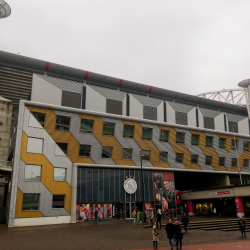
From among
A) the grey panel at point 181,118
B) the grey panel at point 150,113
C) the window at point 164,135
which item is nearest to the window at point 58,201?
the window at point 164,135

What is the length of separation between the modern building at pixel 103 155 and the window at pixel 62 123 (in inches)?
5.6

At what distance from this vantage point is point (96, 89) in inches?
1821

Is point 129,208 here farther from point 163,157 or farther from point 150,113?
A: point 150,113

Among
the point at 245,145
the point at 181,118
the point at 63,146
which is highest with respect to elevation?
the point at 181,118

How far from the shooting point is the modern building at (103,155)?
3344 centimetres

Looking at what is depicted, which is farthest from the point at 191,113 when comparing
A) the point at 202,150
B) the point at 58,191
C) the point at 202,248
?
the point at 202,248

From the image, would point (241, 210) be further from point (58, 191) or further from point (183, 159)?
point (58, 191)

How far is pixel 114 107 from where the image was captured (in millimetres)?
47188

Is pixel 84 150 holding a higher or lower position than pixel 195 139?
lower

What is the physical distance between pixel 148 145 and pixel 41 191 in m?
17.7

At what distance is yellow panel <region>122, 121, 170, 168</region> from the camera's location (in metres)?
41.6

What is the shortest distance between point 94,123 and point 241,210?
23833 millimetres

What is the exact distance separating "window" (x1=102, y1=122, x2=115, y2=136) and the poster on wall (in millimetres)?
9617

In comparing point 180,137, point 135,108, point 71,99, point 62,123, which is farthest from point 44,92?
point 180,137
